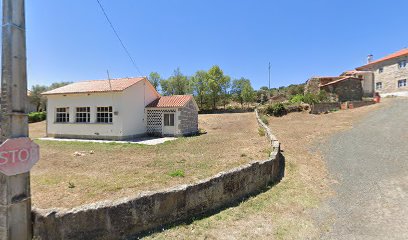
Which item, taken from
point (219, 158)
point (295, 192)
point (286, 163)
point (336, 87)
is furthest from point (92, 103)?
point (336, 87)

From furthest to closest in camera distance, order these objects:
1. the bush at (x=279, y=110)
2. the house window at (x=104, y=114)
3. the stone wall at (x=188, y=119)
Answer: the bush at (x=279, y=110)
the stone wall at (x=188, y=119)
the house window at (x=104, y=114)

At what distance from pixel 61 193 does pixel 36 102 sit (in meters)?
50.3

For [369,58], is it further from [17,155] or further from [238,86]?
[17,155]

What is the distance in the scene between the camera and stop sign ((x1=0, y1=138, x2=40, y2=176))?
323 cm

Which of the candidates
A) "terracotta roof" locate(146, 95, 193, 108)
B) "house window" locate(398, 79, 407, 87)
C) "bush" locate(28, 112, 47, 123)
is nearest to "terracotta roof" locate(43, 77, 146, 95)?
"terracotta roof" locate(146, 95, 193, 108)

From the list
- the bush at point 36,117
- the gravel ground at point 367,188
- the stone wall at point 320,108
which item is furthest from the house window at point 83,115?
the stone wall at point 320,108

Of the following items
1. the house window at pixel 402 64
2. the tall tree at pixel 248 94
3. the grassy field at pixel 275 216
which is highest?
the house window at pixel 402 64

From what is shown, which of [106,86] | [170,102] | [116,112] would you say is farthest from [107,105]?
[170,102]

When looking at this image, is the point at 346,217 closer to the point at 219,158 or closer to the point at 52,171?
the point at 219,158

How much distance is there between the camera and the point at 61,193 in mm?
6016

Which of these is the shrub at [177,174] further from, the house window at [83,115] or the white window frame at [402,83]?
the white window frame at [402,83]

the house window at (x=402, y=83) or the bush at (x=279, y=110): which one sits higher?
A: the house window at (x=402, y=83)

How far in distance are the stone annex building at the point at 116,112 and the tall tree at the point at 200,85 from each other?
24424 mm

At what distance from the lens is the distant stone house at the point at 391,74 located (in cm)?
3356
